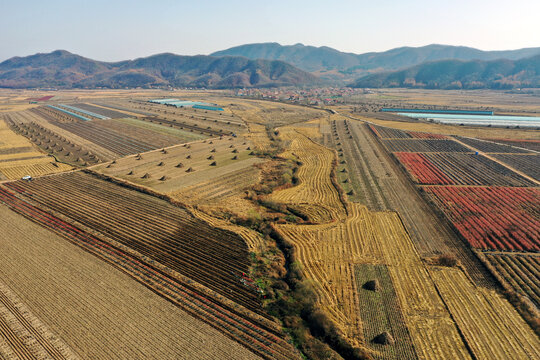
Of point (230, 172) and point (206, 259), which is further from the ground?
point (230, 172)

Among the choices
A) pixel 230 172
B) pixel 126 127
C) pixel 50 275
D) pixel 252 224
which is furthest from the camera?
pixel 126 127

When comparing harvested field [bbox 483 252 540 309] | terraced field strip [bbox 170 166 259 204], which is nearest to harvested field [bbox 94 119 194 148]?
terraced field strip [bbox 170 166 259 204]

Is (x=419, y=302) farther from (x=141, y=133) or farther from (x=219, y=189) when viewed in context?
(x=141, y=133)

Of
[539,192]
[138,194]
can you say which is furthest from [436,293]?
[138,194]

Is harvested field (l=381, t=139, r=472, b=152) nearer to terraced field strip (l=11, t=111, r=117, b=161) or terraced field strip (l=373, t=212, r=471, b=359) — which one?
terraced field strip (l=373, t=212, r=471, b=359)

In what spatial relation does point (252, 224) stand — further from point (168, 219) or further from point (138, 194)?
point (138, 194)

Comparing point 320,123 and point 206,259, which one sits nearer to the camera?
point 206,259

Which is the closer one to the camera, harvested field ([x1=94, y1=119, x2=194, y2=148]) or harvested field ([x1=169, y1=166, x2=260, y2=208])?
harvested field ([x1=169, y1=166, x2=260, y2=208])

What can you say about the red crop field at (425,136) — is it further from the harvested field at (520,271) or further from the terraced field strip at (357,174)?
the harvested field at (520,271)
